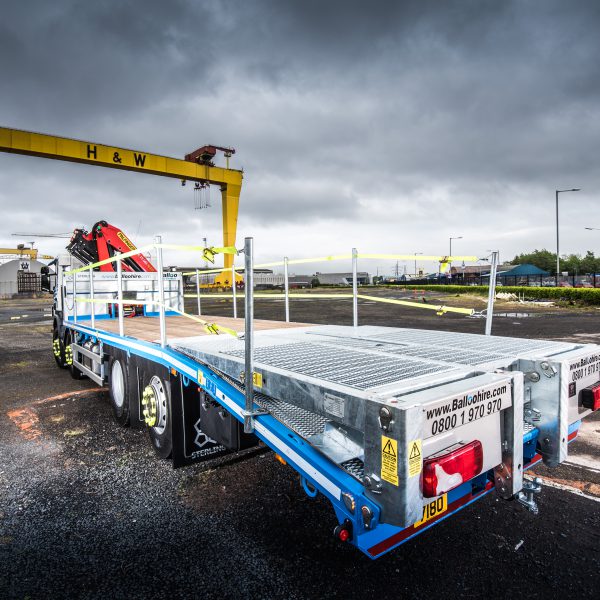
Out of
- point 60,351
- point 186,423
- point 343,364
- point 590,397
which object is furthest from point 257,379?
point 60,351

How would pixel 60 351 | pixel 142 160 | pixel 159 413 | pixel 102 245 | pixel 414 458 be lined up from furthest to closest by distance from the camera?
pixel 142 160
pixel 102 245
pixel 60 351
pixel 159 413
pixel 414 458

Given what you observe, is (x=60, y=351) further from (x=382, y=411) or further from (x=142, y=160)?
(x=142, y=160)

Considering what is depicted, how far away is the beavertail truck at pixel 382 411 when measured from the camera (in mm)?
1742

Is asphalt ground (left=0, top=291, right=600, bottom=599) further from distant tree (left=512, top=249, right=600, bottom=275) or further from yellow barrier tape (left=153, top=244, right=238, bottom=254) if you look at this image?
distant tree (left=512, top=249, right=600, bottom=275)

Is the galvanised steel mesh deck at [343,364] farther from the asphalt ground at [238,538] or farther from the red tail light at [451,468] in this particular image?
the asphalt ground at [238,538]

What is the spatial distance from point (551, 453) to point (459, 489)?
27.9 inches

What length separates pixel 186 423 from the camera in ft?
12.0

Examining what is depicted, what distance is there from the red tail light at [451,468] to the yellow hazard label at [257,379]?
1031mm

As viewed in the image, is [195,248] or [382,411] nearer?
[382,411]

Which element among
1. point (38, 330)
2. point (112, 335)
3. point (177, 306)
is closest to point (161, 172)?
point (38, 330)

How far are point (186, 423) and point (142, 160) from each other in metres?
29.0

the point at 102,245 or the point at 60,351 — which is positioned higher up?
the point at 102,245

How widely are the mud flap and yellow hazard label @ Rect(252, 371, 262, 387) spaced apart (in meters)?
1.24

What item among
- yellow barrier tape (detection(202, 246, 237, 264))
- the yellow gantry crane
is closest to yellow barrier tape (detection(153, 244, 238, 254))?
yellow barrier tape (detection(202, 246, 237, 264))
